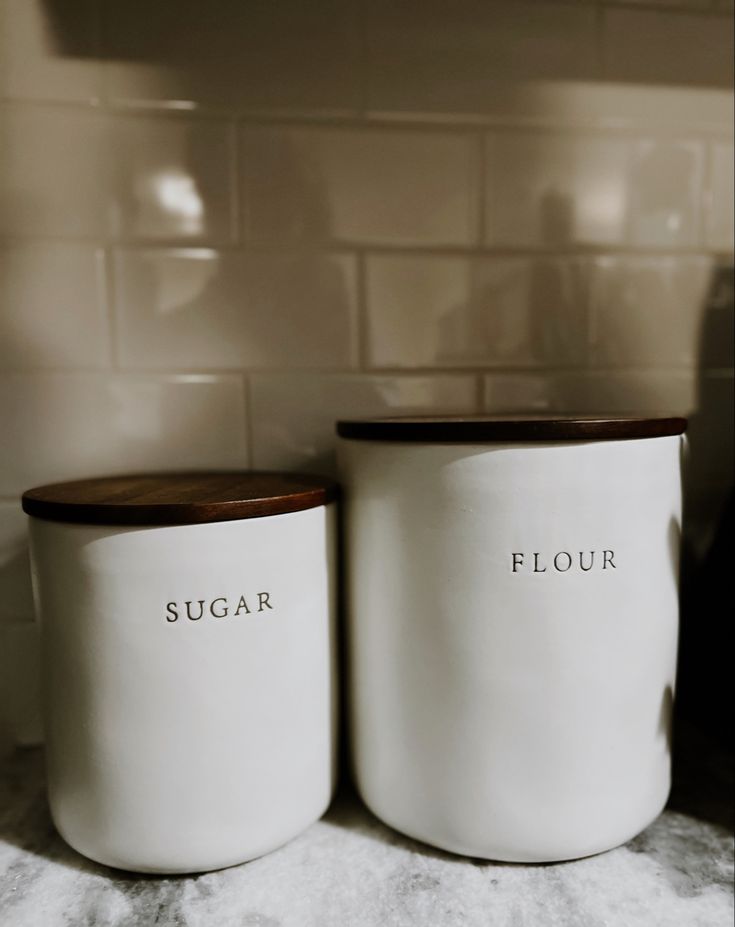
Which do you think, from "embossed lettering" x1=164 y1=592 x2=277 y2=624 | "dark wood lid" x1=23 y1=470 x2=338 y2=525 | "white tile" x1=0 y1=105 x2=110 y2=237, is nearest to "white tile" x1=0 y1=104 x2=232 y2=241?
"white tile" x1=0 y1=105 x2=110 y2=237

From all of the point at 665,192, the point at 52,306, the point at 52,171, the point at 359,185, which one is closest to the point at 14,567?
the point at 52,306

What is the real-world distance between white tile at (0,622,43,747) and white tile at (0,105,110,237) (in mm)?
346

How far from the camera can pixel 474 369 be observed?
0.64m

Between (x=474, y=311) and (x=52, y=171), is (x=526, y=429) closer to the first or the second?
(x=474, y=311)

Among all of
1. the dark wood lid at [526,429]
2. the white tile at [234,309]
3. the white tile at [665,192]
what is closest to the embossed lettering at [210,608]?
the dark wood lid at [526,429]

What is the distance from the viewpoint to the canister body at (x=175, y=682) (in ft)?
1.36

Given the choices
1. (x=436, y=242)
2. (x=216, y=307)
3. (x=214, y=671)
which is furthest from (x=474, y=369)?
(x=214, y=671)

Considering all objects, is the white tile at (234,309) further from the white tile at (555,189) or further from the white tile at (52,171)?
the white tile at (555,189)

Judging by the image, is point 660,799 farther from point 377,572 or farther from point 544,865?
point 377,572

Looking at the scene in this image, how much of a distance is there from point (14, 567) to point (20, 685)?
0.35 feet

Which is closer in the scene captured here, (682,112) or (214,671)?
(214,671)

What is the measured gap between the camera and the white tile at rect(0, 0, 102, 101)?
0.57 metres

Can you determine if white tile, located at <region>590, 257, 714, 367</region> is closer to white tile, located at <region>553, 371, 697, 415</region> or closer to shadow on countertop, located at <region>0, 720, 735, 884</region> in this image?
white tile, located at <region>553, 371, 697, 415</region>

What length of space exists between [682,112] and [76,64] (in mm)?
541
